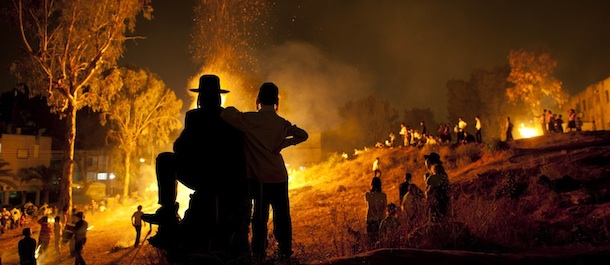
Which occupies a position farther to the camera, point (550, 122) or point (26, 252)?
point (550, 122)

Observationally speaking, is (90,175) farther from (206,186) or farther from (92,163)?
(206,186)

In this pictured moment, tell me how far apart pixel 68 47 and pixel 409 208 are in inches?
822

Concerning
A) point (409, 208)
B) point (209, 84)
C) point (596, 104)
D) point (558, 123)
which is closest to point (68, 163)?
point (409, 208)

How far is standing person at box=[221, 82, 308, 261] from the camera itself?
3.47 m

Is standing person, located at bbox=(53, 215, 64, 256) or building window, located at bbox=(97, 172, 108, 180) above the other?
building window, located at bbox=(97, 172, 108, 180)

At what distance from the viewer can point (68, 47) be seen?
70.3 ft

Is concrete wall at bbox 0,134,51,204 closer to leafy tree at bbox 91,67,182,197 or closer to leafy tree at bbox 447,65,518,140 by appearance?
leafy tree at bbox 91,67,182,197

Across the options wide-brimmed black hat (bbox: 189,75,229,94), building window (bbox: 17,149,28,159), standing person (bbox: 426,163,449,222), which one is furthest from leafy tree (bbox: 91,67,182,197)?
wide-brimmed black hat (bbox: 189,75,229,94)

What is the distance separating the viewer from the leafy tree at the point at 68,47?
20875 millimetres

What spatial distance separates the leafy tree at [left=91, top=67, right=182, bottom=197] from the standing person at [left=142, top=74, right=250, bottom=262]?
3343 cm

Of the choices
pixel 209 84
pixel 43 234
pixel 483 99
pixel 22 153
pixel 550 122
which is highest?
pixel 483 99

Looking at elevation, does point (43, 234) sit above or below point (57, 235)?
above

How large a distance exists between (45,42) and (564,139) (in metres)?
26.2

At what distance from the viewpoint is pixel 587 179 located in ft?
34.0
